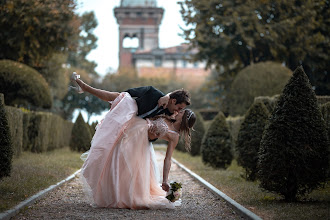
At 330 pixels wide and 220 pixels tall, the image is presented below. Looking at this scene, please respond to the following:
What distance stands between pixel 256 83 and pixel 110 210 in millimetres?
19124

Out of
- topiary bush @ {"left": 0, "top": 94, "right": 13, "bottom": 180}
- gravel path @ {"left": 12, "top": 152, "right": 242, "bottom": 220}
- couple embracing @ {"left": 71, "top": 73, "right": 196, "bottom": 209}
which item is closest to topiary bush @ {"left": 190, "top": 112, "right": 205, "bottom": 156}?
gravel path @ {"left": 12, "top": 152, "right": 242, "bottom": 220}

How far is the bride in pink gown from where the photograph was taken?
6.97m

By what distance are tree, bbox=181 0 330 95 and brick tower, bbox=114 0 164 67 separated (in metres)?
57.4

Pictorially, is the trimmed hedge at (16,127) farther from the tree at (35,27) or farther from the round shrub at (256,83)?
the round shrub at (256,83)

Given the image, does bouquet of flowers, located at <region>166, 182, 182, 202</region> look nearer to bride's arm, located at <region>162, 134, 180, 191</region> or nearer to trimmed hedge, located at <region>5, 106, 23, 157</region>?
bride's arm, located at <region>162, 134, 180, 191</region>

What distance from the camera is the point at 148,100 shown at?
7.02m

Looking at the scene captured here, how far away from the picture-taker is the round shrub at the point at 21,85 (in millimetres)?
22719

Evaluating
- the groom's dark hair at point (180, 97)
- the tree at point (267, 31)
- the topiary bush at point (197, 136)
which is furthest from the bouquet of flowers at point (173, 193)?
the tree at point (267, 31)

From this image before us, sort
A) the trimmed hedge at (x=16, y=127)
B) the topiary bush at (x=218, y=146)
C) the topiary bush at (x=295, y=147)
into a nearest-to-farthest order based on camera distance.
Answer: the topiary bush at (x=295, y=147) → the trimmed hedge at (x=16, y=127) → the topiary bush at (x=218, y=146)

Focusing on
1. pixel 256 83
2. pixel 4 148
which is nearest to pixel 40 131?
pixel 256 83

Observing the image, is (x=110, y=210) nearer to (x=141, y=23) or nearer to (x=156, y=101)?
(x=156, y=101)

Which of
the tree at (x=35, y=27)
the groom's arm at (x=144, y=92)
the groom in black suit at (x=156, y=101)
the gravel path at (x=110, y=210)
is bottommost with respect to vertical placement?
the gravel path at (x=110, y=210)

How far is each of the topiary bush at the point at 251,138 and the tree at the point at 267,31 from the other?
51.2 feet

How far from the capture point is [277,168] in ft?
24.8
